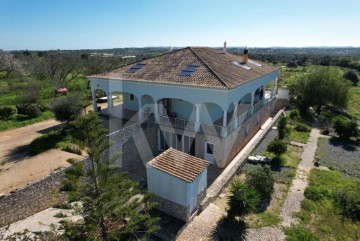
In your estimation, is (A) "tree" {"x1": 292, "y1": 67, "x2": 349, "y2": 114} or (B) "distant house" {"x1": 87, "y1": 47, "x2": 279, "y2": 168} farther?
(A) "tree" {"x1": 292, "y1": 67, "x2": 349, "y2": 114}

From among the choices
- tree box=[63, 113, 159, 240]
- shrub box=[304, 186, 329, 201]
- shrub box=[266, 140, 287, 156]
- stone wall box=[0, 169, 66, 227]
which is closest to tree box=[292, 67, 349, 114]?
shrub box=[266, 140, 287, 156]

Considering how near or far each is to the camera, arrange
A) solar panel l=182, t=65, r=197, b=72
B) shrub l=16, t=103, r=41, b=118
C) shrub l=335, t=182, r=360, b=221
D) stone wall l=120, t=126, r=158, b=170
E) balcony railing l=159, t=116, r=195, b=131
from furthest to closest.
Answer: shrub l=16, t=103, r=41, b=118 → solar panel l=182, t=65, r=197, b=72 → balcony railing l=159, t=116, r=195, b=131 → stone wall l=120, t=126, r=158, b=170 → shrub l=335, t=182, r=360, b=221

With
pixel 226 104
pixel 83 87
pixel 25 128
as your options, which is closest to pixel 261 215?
pixel 226 104

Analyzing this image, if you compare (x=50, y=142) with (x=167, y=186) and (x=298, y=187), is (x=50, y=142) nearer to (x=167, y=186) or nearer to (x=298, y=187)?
(x=167, y=186)

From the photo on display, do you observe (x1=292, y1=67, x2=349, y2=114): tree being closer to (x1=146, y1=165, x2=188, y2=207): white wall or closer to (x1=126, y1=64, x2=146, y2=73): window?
(x1=126, y1=64, x2=146, y2=73): window

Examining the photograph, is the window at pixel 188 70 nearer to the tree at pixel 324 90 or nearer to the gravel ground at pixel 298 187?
the gravel ground at pixel 298 187

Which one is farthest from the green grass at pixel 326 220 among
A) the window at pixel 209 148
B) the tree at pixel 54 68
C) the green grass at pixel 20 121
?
the tree at pixel 54 68
